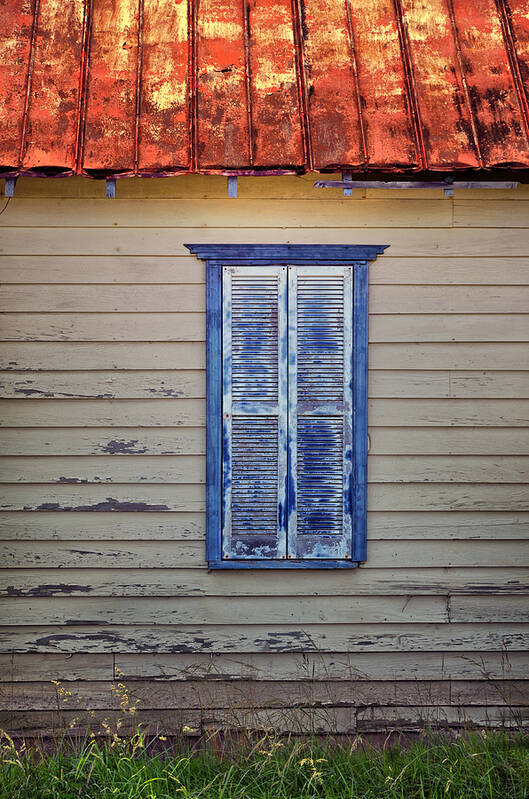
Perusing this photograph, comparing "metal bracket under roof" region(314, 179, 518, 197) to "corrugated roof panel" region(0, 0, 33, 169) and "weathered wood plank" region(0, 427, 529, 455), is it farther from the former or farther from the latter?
"corrugated roof panel" region(0, 0, 33, 169)

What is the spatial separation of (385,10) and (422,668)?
3.86 m

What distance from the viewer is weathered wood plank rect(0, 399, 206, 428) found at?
4238 mm

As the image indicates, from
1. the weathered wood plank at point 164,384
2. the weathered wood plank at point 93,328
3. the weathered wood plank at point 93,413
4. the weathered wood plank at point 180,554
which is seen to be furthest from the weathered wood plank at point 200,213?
the weathered wood plank at point 180,554

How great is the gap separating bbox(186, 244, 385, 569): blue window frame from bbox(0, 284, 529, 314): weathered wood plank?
14cm

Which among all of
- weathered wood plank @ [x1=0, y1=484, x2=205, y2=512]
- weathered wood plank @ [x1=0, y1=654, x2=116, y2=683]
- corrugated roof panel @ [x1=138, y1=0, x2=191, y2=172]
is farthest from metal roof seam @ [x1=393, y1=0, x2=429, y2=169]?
weathered wood plank @ [x1=0, y1=654, x2=116, y2=683]

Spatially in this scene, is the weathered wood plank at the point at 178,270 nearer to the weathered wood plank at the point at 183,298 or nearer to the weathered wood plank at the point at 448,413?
the weathered wood plank at the point at 183,298

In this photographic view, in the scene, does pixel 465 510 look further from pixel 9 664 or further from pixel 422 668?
pixel 9 664

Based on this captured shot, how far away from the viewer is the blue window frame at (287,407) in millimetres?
4258

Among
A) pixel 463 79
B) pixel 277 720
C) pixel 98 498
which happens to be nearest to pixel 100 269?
pixel 98 498

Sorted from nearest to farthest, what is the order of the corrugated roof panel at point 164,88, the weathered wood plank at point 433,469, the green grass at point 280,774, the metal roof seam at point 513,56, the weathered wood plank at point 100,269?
the green grass at point 280,774, the corrugated roof panel at point 164,88, the metal roof seam at point 513,56, the weathered wood plank at point 100,269, the weathered wood plank at point 433,469

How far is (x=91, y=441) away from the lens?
4254mm

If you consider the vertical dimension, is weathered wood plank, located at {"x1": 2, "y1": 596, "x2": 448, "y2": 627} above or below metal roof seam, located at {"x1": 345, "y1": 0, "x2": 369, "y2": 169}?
below

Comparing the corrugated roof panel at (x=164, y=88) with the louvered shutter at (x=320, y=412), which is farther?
the louvered shutter at (x=320, y=412)

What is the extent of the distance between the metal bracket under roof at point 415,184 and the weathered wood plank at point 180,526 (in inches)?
73.2
